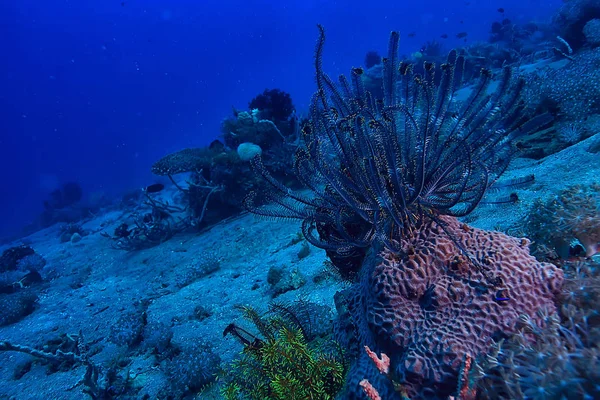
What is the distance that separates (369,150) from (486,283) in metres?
1.29

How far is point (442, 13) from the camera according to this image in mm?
115250

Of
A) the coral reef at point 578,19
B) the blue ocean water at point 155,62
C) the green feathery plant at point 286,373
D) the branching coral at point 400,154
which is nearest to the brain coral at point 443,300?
the branching coral at point 400,154

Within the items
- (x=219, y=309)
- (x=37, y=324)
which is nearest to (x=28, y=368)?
(x=37, y=324)

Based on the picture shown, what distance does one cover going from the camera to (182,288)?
764 centimetres

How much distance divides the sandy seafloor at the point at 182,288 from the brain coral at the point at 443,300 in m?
1.06

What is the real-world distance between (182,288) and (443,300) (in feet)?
22.7

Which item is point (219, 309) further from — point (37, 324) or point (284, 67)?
point (284, 67)

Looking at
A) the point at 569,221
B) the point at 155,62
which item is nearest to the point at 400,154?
the point at 569,221

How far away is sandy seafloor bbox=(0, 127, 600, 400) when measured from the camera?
15.6ft

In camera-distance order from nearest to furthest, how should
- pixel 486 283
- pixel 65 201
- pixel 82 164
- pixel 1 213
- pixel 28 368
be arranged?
pixel 486 283 < pixel 28 368 < pixel 65 201 < pixel 1 213 < pixel 82 164

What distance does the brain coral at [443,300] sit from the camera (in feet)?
6.25

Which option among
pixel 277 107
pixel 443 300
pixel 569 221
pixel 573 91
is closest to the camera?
pixel 443 300

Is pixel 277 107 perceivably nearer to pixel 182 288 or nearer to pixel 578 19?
pixel 182 288

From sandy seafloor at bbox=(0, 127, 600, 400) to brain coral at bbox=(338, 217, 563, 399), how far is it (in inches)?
41.8
